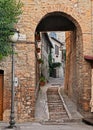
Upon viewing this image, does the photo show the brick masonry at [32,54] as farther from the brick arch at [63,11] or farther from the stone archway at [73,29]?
→ the stone archway at [73,29]

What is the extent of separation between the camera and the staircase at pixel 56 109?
20.8 m

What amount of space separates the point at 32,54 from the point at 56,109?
3931 millimetres

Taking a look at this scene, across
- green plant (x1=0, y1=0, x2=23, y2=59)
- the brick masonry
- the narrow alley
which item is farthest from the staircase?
green plant (x1=0, y1=0, x2=23, y2=59)

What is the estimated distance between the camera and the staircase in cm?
2081

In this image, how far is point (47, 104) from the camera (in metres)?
23.0

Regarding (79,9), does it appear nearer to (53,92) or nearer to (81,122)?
(81,122)

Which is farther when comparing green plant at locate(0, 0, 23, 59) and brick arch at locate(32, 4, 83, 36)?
brick arch at locate(32, 4, 83, 36)

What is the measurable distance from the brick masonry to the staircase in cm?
114

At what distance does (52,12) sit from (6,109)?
225 inches

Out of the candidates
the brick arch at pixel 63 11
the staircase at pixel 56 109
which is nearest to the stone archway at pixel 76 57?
the brick arch at pixel 63 11

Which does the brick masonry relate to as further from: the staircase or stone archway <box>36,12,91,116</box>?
the staircase

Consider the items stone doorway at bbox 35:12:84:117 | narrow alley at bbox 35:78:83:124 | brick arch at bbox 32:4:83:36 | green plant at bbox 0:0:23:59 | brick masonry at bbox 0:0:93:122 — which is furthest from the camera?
stone doorway at bbox 35:12:84:117

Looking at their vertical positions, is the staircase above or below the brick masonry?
below

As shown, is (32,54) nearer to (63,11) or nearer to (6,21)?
(63,11)
